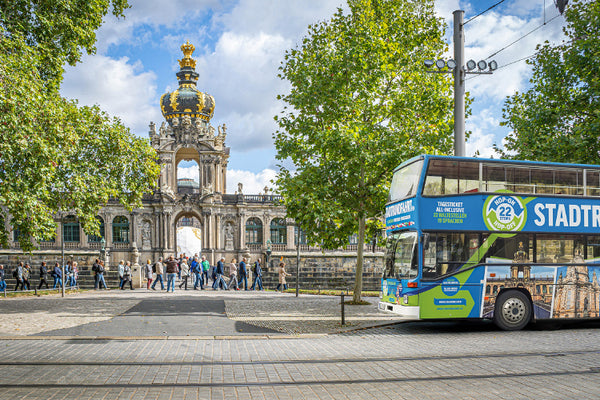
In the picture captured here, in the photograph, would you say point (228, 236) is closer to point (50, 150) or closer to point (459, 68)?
point (50, 150)

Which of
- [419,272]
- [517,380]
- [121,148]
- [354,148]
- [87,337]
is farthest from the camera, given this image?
[121,148]

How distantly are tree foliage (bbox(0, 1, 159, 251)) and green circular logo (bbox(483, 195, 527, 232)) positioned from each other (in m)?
13.2

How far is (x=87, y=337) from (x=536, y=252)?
11993 millimetres

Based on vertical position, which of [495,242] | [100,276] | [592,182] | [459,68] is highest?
[459,68]

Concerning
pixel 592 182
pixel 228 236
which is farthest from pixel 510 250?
pixel 228 236

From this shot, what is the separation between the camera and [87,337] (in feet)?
42.1

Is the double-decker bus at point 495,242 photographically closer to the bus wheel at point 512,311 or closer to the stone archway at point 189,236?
the bus wheel at point 512,311

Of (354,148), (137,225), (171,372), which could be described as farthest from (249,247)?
(171,372)

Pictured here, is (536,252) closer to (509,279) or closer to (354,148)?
(509,279)

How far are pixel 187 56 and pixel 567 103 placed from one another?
1874 inches

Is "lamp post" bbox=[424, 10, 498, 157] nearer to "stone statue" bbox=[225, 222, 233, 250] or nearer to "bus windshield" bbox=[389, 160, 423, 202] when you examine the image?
"bus windshield" bbox=[389, 160, 423, 202]

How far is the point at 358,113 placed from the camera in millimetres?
21406

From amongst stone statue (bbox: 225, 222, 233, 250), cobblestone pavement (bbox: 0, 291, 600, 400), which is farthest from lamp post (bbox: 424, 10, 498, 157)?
stone statue (bbox: 225, 222, 233, 250)

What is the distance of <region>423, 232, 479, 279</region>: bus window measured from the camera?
14359 mm
